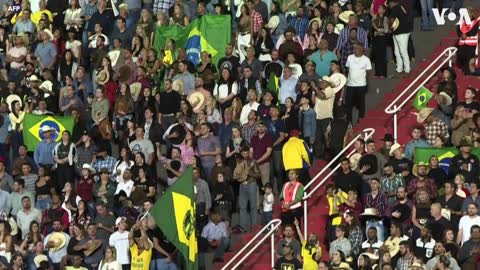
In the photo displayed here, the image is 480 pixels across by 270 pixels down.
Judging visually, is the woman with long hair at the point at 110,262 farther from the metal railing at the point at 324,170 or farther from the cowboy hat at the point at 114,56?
the cowboy hat at the point at 114,56

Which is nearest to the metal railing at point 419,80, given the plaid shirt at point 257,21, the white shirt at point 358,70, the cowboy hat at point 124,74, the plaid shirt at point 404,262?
the white shirt at point 358,70

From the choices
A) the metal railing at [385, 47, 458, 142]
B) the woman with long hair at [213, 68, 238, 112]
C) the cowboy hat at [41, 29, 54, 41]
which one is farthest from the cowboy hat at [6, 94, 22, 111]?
the metal railing at [385, 47, 458, 142]

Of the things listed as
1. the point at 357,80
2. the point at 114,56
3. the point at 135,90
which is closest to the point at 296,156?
the point at 357,80

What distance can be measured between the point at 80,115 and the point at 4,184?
2504mm

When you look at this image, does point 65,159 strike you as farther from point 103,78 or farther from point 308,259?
point 308,259

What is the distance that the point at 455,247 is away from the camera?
35.2m

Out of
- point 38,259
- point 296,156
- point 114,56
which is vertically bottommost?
point 38,259

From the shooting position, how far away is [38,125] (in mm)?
42688

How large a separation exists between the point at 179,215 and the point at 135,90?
1035 cm

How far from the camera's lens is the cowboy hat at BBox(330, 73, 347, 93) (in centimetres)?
4012

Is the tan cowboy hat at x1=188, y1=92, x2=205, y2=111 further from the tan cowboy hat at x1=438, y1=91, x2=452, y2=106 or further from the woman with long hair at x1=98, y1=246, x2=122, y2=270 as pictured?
the tan cowboy hat at x1=438, y1=91, x2=452, y2=106

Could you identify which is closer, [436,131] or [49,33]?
[436,131]

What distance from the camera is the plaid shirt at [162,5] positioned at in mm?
45750

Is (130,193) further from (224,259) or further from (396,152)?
(396,152)
